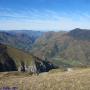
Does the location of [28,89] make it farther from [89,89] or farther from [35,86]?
[89,89]

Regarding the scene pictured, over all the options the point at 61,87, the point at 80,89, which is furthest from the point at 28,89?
the point at 80,89

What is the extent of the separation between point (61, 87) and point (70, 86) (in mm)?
919

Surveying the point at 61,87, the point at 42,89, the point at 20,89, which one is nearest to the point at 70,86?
the point at 61,87

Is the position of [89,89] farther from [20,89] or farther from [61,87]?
[20,89]

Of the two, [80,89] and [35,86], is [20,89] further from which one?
[80,89]

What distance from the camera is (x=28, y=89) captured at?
23547 millimetres

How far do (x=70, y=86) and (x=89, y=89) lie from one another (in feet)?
7.49

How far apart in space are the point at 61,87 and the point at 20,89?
3941 millimetres

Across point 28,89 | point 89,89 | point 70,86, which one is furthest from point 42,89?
point 89,89

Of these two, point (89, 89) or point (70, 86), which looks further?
point (70, 86)

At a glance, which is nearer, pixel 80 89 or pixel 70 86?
pixel 80 89

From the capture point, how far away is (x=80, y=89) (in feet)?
74.0

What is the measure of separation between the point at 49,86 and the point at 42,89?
141 centimetres

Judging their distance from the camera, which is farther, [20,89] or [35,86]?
[35,86]
